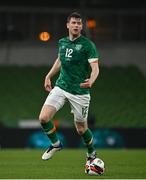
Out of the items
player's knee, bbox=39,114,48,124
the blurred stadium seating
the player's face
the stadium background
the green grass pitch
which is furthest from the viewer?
the stadium background

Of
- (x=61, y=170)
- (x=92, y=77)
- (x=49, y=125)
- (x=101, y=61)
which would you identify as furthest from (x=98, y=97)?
(x=92, y=77)

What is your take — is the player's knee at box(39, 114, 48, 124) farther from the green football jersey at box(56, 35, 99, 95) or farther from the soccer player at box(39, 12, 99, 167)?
the green football jersey at box(56, 35, 99, 95)

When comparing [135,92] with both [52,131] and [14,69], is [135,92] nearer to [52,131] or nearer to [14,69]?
[14,69]

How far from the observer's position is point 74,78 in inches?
501

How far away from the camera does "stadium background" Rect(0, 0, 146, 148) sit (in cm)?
3419

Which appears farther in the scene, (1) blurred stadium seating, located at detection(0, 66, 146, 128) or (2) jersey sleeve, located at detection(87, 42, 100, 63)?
(1) blurred stadium seating, located at detection(0, 66, 146, 128)

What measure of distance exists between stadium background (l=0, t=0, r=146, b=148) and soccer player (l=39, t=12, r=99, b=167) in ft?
55.3

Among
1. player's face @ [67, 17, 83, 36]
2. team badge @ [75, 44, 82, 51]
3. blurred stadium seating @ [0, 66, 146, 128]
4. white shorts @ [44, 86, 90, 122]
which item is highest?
player's face @ [67, 17, 83, 36]

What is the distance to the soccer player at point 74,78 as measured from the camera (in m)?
12.6

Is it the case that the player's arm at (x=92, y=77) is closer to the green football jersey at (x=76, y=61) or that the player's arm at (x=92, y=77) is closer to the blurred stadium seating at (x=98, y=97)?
the green football jersey at (x=76, y=61)

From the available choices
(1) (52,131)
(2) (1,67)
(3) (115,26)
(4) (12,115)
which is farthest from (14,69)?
(1) (52,131)

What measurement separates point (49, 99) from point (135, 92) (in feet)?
77.1

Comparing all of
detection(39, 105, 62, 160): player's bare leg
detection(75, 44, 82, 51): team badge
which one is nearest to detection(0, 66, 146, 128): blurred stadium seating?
detection(39, 105, 62, 160): player's bare leg

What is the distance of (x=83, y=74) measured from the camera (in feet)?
41.7
